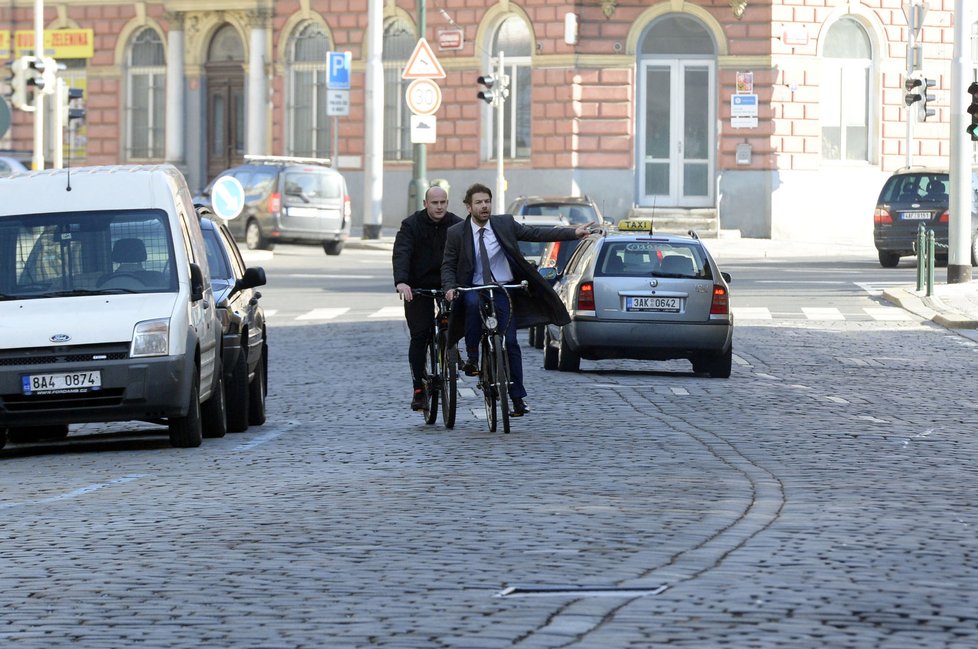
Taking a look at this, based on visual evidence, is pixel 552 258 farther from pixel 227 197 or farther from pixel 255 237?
pixel 255 237

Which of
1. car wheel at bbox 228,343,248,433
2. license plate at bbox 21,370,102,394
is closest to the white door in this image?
car wheel at bbox 228,343,248,433

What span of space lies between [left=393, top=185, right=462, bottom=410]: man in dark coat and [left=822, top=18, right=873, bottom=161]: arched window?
31.6 metres

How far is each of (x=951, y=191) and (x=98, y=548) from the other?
78.9ft

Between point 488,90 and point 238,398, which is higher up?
point 488,90

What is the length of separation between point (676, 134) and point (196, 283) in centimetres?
3274

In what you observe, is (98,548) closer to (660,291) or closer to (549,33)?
(660,291)

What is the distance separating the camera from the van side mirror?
1376 cm

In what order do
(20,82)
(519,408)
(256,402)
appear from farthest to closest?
1. (20,82)
2. (256,402)
3. (519,408)

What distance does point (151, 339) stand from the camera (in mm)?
13258

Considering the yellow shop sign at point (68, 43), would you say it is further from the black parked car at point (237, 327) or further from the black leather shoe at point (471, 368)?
the black leather shoe at point (471, 368)

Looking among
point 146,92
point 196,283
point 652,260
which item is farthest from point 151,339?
point 146,92

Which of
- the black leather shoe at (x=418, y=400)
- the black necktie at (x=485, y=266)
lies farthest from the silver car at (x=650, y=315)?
the black necktie at (x=485, y=266)

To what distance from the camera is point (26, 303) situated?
13.6 metres

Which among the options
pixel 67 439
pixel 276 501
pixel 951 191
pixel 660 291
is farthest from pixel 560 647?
pixel 951 191
